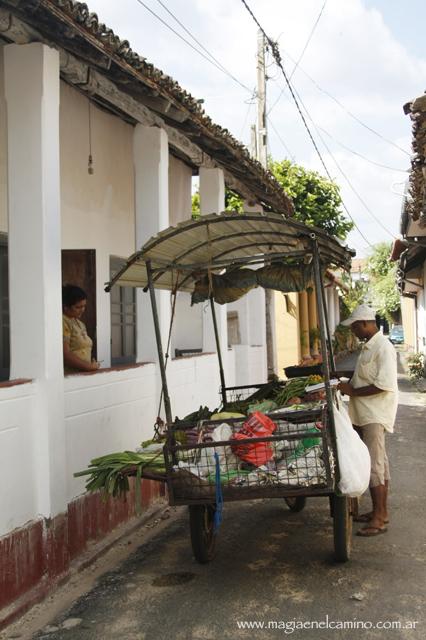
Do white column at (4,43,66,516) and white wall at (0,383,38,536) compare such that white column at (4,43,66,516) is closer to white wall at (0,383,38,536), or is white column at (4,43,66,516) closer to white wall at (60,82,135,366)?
white wall at (0,383,38,536)

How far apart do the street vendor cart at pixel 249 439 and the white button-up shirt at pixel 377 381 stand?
30.9 inches

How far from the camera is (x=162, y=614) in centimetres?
460

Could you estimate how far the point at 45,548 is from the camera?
500cm

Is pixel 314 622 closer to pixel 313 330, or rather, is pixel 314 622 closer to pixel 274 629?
pixel 274 629

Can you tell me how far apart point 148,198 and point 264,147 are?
30.4ft

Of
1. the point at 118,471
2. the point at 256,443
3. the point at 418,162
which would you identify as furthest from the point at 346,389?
the point at 418,162

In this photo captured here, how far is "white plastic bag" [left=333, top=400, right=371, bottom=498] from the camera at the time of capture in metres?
4.84

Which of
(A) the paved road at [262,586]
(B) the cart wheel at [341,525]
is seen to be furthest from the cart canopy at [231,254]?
(A) the paved road at [262,586]

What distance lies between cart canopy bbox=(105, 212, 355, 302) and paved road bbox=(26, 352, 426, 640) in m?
2.07

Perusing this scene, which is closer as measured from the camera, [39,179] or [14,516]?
[14,516]

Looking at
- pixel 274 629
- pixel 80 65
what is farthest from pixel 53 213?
pixel 274 629

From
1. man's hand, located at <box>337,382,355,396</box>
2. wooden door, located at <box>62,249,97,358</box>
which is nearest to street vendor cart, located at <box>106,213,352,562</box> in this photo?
man's hand, located at <box>337,382,355,396</box>

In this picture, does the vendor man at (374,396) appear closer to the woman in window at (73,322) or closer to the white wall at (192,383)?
the woman in window at (73,322)

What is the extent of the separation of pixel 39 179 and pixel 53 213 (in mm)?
277
